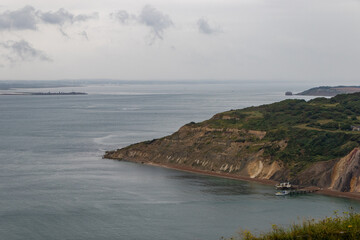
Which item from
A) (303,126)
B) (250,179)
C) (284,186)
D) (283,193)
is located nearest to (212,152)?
(250,179)

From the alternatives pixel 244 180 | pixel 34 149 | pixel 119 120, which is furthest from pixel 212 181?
pixel 119 120

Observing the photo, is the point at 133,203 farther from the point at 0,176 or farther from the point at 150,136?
the point at 150,136

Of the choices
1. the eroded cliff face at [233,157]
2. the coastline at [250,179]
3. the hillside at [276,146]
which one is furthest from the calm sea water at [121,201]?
the hillside at [276,146]

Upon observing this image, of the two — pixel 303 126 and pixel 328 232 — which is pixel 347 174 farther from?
pixel 328 232

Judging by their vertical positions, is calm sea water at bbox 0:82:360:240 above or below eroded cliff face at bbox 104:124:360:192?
below

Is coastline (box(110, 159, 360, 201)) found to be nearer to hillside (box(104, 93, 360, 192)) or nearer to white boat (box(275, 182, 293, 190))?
hillside (box(104, 93, 360, 192))

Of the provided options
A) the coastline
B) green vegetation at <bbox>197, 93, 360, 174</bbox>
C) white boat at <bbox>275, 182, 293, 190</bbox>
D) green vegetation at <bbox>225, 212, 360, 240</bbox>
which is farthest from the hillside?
green vegetation at <bbox>225, 212, 360, 240</bbox>
